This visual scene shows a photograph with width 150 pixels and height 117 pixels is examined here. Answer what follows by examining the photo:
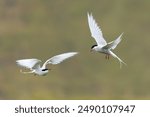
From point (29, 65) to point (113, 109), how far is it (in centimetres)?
125

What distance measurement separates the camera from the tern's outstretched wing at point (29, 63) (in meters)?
12.3

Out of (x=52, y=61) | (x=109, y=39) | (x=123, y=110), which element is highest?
(x=109, y=39)

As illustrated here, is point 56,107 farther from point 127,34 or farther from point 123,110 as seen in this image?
point 127,34

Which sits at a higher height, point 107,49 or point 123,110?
point 107,49

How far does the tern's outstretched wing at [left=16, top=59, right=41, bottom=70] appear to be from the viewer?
12.3 meters

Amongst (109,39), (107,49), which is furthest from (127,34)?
(107,49)

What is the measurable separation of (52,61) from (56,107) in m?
0.68

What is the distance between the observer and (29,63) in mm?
12438

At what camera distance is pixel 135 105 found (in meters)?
12.5

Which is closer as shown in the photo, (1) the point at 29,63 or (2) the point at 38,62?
(1) the point at 29,63

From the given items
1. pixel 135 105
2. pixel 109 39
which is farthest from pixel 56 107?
pixel 109 39

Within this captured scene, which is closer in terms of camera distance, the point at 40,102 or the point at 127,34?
the point at 40,102

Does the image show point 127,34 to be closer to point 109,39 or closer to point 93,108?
point 109,39

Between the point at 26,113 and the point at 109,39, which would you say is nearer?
the point at 26,113
